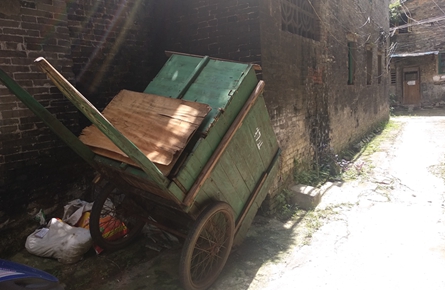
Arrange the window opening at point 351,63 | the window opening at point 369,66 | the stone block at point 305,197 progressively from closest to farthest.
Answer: the stone block at point 305,197
the window opening at point 351,63
the window opening at point 369,66

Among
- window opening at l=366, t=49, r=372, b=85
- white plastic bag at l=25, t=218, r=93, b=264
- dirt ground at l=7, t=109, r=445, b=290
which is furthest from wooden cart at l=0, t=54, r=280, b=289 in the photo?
window opening at l=366, t=49, r=372, b=85

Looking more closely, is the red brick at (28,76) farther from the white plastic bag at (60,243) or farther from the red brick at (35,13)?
the white plastic bag at (60,243)

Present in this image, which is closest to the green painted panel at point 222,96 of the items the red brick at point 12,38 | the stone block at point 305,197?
the red brick at point 12,38

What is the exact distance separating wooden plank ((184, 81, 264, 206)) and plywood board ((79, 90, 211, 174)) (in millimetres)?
309

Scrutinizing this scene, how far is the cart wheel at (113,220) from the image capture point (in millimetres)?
3320

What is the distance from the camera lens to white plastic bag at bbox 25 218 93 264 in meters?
3.25

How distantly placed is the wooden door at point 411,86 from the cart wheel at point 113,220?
21642mm

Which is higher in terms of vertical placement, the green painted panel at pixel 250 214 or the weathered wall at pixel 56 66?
the weathered wall at pixel 56 66

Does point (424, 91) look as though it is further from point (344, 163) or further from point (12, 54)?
point (12, 54)

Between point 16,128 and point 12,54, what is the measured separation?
82 cm

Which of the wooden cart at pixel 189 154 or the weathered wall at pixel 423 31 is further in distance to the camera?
the weathered wall at pixel 423 31

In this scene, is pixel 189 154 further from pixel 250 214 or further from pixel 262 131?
pixel 250 214

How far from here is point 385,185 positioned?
5871mm

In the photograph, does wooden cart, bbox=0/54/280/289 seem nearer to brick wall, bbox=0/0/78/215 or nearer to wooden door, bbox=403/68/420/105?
brick wall, bbox=0/0/78/215
